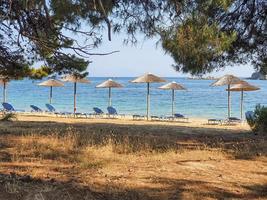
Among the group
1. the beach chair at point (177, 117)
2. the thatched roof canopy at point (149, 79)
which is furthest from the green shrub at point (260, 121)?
the thatched roof canopy at point (149, 79)

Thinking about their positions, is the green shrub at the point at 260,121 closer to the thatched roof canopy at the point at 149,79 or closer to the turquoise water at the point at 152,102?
the thatched roof canopy at the point at 149,79

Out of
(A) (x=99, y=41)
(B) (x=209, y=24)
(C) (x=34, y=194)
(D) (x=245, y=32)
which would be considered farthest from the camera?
(D) (x=245, y=32)

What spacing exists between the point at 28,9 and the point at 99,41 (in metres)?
1.08

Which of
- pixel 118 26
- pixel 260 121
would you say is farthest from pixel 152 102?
pixel 118 26

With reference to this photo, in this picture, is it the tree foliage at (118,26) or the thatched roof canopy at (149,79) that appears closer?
the tree foliage at (118,26)

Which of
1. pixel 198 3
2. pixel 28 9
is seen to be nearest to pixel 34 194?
pixel 28 9

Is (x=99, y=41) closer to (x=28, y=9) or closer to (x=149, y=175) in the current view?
(x=28, y=9)

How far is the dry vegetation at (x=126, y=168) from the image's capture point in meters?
4.97

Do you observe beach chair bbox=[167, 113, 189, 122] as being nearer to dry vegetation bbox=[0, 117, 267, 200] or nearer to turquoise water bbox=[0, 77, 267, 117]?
turquoise water bbox=[0, 77, 267, 117]

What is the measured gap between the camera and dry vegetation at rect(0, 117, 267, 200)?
4969 mm

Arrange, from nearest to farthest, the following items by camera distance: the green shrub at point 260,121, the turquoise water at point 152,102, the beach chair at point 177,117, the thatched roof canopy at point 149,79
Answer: the green shrub at point 260,121 → the beach chair at point 177,117 → the thatched roof canopy at point 149,79 → the turquoise water at point 152,102

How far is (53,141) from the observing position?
8.30 meters

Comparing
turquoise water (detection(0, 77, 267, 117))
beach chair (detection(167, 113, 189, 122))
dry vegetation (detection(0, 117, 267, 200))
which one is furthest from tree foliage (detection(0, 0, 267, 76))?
turquoise water (detection(0, 77, 267, 117))

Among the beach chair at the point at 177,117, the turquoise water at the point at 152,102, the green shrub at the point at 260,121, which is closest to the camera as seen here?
the green shrub at the point at 260,121
